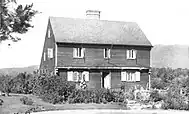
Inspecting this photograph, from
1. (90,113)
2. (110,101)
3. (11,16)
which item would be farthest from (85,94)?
(11,16)

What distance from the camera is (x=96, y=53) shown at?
4306 cm

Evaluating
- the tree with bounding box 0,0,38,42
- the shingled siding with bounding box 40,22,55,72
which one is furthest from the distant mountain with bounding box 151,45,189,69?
the tree with bounding box 0,0,38,42

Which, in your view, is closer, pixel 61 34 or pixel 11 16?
pixel 11 16

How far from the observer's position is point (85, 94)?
28969 mm

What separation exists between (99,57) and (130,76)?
450 cm

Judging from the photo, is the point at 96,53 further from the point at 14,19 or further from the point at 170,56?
the point at 170,56

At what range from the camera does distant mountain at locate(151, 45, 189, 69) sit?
10474 centimetres

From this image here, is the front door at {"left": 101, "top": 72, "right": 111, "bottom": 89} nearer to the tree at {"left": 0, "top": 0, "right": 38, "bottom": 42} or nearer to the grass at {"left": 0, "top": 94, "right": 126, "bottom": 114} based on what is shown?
the grass at {"left": 0, "top": 94, "right": 126, "bottom": 114}

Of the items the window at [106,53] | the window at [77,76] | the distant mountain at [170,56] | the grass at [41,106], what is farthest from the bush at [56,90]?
the distant mountain at [170,56]

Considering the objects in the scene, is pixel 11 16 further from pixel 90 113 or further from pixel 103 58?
Result: pixel 103 58

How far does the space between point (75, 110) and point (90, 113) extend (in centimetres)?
220

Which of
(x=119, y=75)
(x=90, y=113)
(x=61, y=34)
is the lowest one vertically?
(x=90, y=113)

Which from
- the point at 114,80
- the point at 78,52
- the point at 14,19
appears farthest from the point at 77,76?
the point at 14,19

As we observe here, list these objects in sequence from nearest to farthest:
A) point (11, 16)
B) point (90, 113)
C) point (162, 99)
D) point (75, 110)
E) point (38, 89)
→ point (11, 16), point (90, 113), point (75, 110), point (162, 99), point (38, 89)
